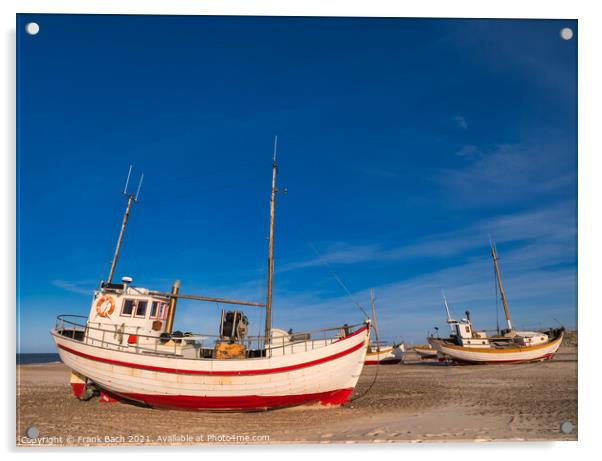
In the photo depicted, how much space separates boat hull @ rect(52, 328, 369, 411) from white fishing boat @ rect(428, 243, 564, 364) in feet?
49.1

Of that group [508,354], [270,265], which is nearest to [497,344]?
[508,354]

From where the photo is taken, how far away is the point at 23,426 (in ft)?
19.9

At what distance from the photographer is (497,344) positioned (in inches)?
906

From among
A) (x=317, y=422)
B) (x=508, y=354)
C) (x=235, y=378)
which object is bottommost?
(x=508, y=354)

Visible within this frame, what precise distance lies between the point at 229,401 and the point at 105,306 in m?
3.96

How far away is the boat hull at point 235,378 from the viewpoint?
25.5ft

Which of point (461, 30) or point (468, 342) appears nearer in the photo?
point (461, 30)

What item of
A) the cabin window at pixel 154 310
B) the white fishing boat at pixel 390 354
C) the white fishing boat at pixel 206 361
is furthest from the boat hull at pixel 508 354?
the cabin window at pixel 154 310

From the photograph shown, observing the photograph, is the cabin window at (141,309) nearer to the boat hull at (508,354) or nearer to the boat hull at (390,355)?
the boat hull at (508,354)

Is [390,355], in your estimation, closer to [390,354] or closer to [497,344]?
[390,354]

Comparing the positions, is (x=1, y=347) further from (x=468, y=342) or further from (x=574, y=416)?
(x=468, y=342)

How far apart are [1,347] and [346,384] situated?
600 centimetres

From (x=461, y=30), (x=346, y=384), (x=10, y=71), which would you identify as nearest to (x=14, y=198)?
(x=10, y=71)

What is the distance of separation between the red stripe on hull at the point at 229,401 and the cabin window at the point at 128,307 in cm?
199
